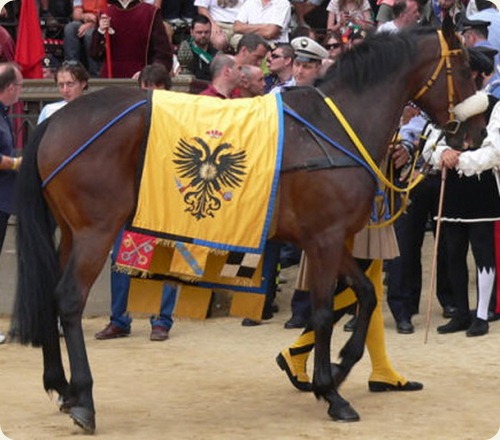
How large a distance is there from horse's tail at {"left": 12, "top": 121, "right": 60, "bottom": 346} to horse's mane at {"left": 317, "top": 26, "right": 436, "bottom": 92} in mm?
1738

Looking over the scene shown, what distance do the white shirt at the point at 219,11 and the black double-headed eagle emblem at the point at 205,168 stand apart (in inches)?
259

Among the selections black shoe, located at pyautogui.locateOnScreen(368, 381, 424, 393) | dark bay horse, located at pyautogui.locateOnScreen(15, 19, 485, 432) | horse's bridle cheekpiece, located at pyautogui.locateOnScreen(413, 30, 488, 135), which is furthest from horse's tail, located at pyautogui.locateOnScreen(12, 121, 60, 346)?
horse's bridle cheekpiece, located at pyautogui.locateOnScreen(413, 30, 488, 135)

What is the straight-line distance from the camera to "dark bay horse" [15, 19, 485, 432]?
23.8 feet

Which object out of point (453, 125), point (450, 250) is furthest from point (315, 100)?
point (450, 250)

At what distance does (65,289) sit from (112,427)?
0.79 m

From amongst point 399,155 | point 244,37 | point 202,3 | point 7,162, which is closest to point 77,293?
point 399,155

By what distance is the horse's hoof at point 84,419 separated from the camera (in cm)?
705

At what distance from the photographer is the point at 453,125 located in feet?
25.6

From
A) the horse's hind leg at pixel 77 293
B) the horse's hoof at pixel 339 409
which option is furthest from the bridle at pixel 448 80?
the horse's hind leg at pixel 77 293

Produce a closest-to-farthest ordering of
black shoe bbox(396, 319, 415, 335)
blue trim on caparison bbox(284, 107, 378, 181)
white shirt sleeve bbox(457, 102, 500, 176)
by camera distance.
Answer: blue trim on caparison bbox(284, 107, 378, 181) → white shirt sleeve bbox(457, 102, 500, 176) → black shoe bbox(396, 319, 415, 335)

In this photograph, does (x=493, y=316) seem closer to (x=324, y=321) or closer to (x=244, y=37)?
(x=324, y=321)

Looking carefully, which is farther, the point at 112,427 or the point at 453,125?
the point at 453,125

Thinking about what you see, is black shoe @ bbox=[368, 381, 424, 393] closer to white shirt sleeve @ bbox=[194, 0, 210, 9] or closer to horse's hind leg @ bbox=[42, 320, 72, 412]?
horse's hind leg @ bbox=[42, 320, 72, 412]

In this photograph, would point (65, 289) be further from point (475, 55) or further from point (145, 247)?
point (475, 55)
